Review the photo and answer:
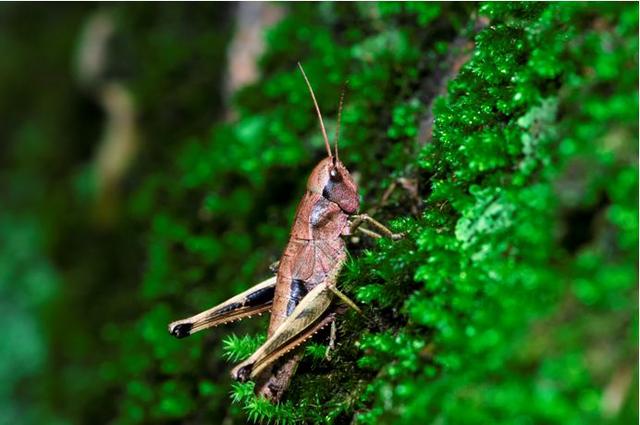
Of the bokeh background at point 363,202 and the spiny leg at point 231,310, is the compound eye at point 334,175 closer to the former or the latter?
the bokeh background at point 363,202

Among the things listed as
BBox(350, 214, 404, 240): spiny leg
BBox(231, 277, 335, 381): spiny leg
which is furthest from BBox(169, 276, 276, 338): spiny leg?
BBox(350, 214, 404, 240): spiny leg

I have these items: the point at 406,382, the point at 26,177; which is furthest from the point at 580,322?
the point at 26,177

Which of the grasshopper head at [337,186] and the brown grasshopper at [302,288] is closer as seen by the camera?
the brown grasshopper at [302,288]

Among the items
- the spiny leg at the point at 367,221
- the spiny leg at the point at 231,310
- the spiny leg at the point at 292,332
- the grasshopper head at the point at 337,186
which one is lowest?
the spiny leg at the point at 292,332

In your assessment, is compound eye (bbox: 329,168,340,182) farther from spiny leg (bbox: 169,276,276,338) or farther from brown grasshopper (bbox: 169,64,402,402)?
spiny leg (bbox: 169,276,276,338)

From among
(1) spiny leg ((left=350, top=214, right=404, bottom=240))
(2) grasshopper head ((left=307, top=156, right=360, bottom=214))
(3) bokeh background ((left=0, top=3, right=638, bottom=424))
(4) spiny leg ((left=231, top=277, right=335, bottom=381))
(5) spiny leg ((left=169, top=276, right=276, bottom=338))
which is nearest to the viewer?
(3) bokeh background ((left=0, top=3, right=638, bottom=424))

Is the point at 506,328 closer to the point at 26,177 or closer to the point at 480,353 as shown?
the point at 480,353

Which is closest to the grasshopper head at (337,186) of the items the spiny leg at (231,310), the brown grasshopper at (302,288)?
the brown grasshopper at (302,288)

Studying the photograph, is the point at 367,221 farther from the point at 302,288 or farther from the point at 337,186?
the point at 302,288
